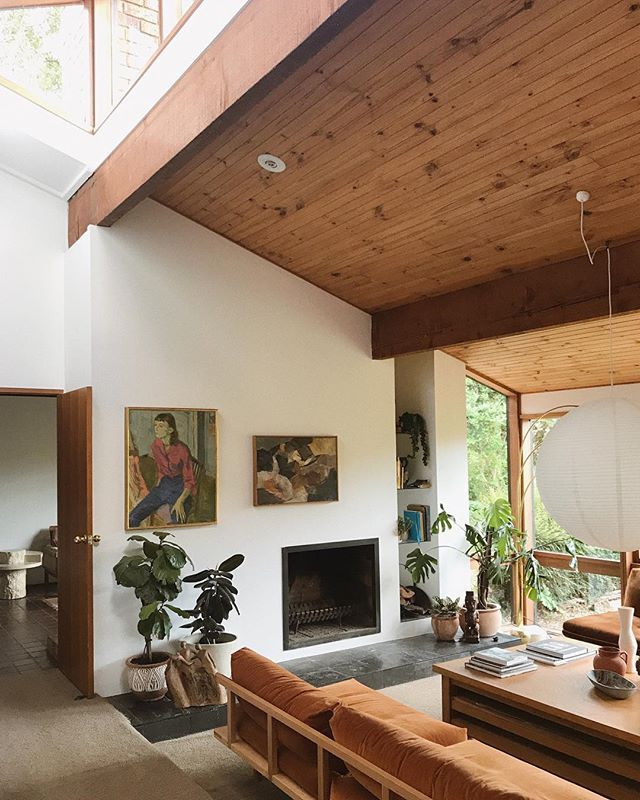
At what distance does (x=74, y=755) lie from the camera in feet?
12.9

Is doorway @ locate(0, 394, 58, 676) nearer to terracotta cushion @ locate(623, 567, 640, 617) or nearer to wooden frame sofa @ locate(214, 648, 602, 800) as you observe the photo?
wooden frame sofa @ locate(214, 648, 602, 800)

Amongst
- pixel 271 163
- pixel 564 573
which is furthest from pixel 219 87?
pixel 564 573

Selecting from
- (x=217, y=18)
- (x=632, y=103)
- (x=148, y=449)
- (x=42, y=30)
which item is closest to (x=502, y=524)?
(x=148, y=449)

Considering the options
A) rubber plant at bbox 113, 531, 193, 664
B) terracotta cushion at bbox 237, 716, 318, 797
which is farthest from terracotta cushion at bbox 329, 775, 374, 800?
rubber plant at bbox 113, 531, 193, 664

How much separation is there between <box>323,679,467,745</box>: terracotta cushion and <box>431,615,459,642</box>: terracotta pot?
2518 millimetres

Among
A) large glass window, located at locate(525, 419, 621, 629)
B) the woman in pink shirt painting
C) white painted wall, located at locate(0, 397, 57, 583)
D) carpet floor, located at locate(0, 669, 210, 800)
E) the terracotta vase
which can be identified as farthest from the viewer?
white painted wall, located at locate(0, 397, 57, 583)

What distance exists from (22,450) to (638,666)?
7.80 metres

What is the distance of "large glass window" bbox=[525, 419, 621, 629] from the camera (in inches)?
276

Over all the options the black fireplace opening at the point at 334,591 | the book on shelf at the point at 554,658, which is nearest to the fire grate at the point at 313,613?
the black fireplace opening at the point at 334,591

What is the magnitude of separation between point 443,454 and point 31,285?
12.3 ft

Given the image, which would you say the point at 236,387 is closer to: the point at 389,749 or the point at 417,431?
the point at 417,431

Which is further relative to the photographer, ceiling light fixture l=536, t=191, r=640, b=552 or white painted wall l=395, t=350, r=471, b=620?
white painted wall l=395, t=350, r=471, b=620

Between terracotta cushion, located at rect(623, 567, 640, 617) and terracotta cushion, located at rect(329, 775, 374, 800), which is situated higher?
terracotta cushion, located at rect(623, 567, 640, 617)

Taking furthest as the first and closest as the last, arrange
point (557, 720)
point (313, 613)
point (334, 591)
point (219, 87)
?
point (334, 591)
point (313, 613)
point (557, 720)
point (219, 87)
